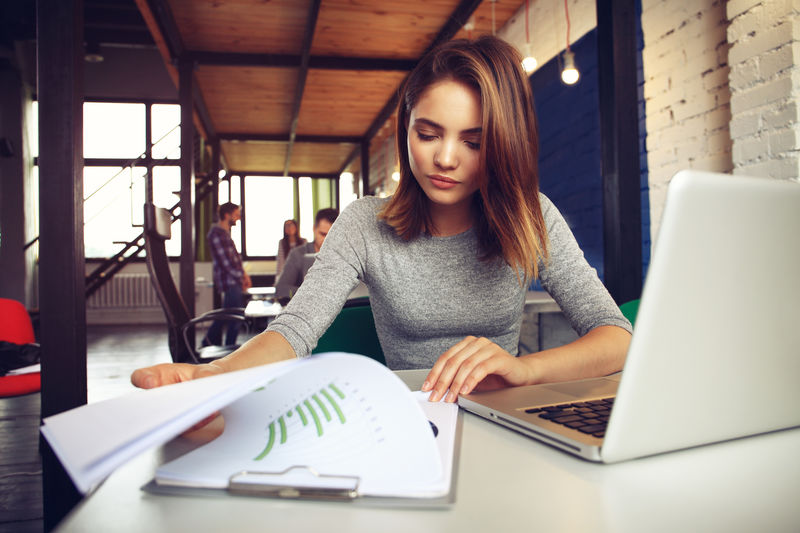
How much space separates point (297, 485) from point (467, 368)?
0.35 meters

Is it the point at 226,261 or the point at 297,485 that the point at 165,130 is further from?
the point at 297,485

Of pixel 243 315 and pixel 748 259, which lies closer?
pixel 748 259

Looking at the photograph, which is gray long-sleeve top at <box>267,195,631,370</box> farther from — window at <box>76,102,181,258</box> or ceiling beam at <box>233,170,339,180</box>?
ceiling beam at <box>233,170,339,180</box>

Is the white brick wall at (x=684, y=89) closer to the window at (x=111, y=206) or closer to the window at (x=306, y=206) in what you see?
the window at (x=111, y=206)

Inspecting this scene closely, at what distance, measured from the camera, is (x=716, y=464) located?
0.47m

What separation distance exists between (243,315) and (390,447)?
282 centimetres

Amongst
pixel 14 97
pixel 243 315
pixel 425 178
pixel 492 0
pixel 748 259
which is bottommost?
pixel 243 315

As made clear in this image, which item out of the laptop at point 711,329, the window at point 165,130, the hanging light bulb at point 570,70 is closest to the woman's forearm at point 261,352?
the laptop at point 711,329

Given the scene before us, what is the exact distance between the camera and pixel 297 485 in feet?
1.35

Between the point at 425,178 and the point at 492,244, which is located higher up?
the point at 425,178

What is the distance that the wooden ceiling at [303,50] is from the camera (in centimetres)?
435

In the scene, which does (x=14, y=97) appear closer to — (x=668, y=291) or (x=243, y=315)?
(x=243, y=315)

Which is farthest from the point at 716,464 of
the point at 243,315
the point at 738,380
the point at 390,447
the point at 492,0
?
the point at 492,0

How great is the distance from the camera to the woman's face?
104 centimetres
